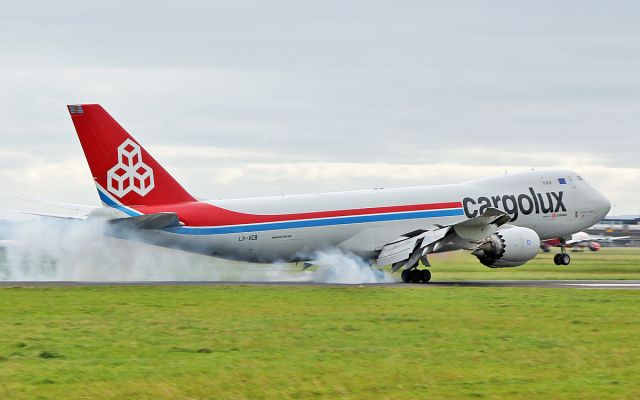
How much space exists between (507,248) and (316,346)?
25005 mm

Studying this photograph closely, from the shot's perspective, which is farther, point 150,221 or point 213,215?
point 213,215

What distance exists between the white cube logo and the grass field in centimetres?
822

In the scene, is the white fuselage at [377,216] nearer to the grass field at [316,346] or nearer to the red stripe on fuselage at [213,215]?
the red stripe on fuselage at [213,215]

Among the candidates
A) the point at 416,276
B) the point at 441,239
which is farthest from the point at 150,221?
the point at 441,239

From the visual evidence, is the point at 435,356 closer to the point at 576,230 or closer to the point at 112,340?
the point at 112,340

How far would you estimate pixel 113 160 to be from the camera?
43406mm

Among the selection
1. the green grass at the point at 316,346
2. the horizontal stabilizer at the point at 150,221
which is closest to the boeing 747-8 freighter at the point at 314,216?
the horizontal stabilizer at the point at 150,221

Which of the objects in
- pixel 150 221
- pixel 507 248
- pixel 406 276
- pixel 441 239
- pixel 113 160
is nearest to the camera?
pixel 150 221

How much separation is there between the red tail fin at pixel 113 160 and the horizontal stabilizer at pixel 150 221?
1.27 metres

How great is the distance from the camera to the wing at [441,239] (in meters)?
45.1

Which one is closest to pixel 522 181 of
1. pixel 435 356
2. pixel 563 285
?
pixel 563 285

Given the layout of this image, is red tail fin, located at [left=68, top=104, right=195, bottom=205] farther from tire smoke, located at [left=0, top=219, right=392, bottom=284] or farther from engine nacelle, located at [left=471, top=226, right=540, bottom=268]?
engine nacelle, located at [left=471, top=226, right=540, bottom=268]

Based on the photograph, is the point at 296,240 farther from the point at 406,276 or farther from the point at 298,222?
the point at 406,276

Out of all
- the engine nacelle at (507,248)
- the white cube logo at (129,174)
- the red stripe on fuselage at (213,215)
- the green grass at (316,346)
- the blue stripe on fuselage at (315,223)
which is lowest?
the green grass at (316,346)
